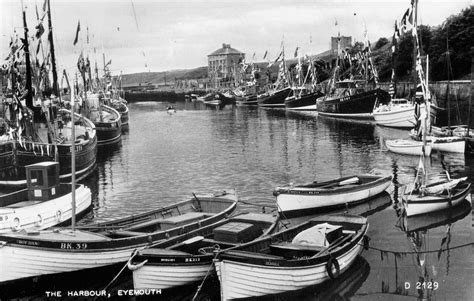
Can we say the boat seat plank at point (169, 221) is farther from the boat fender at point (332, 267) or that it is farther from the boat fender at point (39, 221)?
the boat fender at point (332, 267)

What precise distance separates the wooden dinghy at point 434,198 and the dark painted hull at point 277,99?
12247 centimetres

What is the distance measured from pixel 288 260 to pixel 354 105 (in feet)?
301

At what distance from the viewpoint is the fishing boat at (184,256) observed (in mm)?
23422

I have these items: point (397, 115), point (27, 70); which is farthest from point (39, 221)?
point (397, 115)

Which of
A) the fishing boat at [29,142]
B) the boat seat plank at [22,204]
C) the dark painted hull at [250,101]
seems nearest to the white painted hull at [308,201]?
the boat seat plank at [22,204]

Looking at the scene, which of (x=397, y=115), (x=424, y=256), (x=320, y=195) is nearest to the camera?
(x=424, y=256)

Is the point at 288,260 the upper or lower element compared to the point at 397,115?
lower

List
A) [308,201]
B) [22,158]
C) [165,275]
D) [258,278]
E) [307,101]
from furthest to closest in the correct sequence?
[307,101], [22,158], [308,201], [165,275], [258,278]

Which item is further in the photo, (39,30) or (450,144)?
(450,144)

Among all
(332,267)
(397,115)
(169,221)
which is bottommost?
(332,267)

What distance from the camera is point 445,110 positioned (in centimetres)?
Result: 9606

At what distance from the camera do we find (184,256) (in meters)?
23.8

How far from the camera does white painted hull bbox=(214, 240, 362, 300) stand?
2234cm

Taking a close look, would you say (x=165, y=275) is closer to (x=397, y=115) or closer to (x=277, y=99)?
(x=397, y=115)
